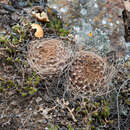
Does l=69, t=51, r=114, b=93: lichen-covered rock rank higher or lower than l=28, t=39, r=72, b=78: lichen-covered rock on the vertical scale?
lower

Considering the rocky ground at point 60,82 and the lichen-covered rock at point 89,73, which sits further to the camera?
the lichen-covered rock at point 89,73

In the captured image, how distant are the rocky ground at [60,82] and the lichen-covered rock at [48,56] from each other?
0.28 feet

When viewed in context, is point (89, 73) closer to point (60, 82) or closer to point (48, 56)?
point (60, 82)

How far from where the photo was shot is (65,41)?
276 centimetres

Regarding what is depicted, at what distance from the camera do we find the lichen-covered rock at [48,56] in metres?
2.43

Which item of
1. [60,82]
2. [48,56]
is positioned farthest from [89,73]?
[48,56]

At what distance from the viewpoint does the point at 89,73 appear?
2.48 meters

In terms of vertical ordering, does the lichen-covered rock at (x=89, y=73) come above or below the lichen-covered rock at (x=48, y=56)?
below

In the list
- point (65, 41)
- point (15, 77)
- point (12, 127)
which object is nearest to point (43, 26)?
point (65, 41)

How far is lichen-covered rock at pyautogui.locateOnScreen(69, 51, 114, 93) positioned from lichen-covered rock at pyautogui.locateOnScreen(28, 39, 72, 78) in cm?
15

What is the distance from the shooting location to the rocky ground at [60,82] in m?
2.15

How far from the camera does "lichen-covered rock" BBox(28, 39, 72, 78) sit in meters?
2.43

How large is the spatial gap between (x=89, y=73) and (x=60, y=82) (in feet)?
1.28

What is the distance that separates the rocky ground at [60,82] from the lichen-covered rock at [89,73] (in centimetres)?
12
